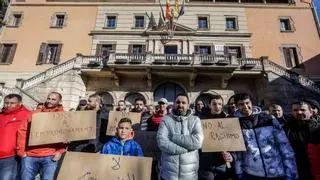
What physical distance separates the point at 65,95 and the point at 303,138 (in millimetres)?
14879

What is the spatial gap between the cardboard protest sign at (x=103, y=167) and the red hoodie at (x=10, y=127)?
1239 mm

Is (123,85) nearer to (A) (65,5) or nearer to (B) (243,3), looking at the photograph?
(A) (65,5)

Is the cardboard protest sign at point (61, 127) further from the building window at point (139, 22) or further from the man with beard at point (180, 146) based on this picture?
the building window at point (139, 22)

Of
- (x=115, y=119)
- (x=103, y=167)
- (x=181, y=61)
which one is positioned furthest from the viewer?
(x=181, y=61)

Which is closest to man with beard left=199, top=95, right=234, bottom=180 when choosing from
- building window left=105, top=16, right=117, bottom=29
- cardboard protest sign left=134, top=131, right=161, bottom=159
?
cardboard protest sign left=134, top=131, right=161, bottom=159

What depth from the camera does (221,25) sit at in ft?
65.1

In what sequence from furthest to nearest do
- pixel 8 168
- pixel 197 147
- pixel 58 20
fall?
pixel 58 20, pixel 8 168, pixel 197 147

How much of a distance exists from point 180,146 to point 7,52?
813 inches

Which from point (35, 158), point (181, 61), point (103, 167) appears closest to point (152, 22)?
point (181, 61)

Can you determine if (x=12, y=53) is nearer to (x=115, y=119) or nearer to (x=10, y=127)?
(x=115, y=119)

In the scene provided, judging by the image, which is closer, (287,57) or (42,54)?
(287,57)

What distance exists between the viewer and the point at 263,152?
3072mm

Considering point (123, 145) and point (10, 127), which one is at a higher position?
point (10, 127)

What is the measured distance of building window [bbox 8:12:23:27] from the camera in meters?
20.3
